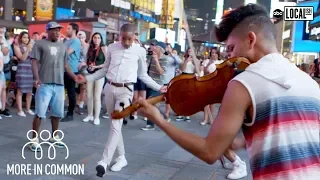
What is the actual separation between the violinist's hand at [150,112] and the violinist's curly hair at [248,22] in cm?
47

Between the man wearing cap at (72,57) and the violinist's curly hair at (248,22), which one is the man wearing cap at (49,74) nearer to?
the man wearing cap at (72,57)

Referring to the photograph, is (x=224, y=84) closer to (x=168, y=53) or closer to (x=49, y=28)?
(x=49, y=28)

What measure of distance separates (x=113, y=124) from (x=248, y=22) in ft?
11.5

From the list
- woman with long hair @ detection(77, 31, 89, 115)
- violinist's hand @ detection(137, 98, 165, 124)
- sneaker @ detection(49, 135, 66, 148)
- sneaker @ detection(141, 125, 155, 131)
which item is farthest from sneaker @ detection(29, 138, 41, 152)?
violinist's hand @ detection(137, 98, 165, 124)

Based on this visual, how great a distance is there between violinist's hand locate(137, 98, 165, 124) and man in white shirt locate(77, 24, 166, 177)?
10.5 ft

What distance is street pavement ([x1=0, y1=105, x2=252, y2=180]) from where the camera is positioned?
204 inches

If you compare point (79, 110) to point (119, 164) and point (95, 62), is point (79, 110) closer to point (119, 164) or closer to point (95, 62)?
point (95, 62)

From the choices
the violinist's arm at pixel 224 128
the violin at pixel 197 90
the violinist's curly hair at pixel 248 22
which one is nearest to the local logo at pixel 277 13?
the violin at pixel 197 90

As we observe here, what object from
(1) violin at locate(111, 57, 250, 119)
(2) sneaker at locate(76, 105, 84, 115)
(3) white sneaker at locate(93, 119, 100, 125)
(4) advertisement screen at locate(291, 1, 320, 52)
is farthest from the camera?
(4) advertisement screen at locate(291, 1, 320, 52)

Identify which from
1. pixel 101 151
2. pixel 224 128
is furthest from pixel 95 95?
pixel 224 128

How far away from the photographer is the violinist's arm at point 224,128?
1550 mm

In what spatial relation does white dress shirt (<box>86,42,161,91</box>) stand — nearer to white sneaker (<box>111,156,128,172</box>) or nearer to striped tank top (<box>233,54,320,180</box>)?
white sneaker (<box>111,156,128,172</box>)

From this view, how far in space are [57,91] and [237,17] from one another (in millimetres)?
4819

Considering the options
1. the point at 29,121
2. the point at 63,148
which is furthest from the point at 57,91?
the point at 29,121
